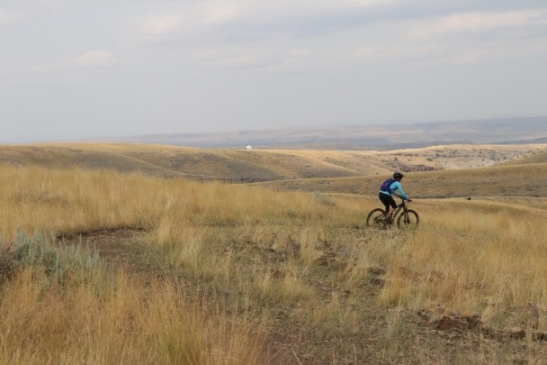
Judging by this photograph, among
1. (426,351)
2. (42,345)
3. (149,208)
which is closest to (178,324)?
(42,345)

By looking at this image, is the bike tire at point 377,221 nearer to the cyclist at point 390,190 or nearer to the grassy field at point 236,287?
the cyclist at point 390,190

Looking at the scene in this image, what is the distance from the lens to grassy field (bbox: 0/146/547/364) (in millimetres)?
4312

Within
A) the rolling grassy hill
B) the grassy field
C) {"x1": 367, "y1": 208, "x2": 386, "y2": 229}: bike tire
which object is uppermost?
the grassy field

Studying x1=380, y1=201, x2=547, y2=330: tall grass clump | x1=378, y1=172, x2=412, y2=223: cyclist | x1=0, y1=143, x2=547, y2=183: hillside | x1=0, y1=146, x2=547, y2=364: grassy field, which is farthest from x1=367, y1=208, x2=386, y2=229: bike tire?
x1=0, y1=143, x2=547, y2=183: hillside

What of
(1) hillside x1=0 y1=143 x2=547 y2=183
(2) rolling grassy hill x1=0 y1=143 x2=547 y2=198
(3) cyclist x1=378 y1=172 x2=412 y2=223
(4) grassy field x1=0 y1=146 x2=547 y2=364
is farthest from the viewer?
(1) hillside x1=0 y1=143 x2=547 y2=183

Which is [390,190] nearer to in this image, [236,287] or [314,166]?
[236,287]

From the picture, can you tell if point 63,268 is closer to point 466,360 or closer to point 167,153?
point 466,360

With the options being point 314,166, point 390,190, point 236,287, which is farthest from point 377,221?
point 314,166

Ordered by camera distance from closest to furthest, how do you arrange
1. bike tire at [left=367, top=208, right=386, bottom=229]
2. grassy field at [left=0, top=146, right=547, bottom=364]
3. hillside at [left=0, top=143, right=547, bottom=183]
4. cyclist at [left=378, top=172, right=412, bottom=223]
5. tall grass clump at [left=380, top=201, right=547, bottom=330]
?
grassy field at [left=0, top=146, right=547, bottom=364], tall grass clump at [left=380, top=201, right=547, bottom=330], cyclist at [left=378, top=172, right=412, bottom=223], bike tire at [left=367, top=208, right=386, bottom=229], hillside at [left=0, top=143, right=547, bottom=183]

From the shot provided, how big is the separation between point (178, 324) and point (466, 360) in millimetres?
2743

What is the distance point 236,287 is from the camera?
6875 millimetres

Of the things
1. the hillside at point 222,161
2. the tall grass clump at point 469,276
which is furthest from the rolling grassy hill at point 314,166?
the tall grass clump at point 469,276

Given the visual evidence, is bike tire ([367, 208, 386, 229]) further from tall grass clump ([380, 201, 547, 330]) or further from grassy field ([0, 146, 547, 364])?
tall grass clump ([380, 201, 547, 330])

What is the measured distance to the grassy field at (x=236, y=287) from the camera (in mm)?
4312
